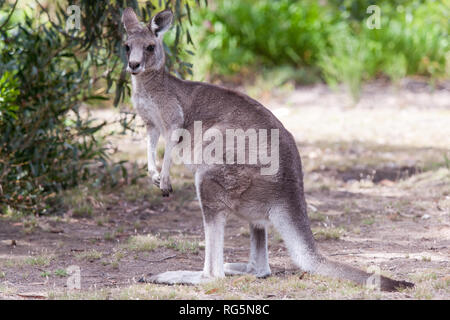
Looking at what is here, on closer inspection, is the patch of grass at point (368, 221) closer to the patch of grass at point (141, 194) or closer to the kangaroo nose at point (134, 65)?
the patch of grass at point (141, 194)

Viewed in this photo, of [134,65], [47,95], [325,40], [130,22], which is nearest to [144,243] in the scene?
[134,65]

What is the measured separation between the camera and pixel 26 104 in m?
5.81

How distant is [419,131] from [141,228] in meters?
4.53

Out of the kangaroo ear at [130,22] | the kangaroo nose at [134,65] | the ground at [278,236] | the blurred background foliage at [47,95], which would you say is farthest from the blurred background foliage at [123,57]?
the kangaroo nose at [134,65]

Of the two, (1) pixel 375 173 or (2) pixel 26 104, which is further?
(1) pixel 375 173

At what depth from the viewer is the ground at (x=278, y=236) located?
3.85m

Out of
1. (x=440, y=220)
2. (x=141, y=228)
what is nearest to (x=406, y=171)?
(x=440, y=220)

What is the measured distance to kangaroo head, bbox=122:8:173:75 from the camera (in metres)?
4.17

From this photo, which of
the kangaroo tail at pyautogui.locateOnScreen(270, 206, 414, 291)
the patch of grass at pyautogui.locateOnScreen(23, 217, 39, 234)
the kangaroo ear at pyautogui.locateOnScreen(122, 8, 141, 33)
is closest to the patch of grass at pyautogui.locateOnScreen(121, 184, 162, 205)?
the patch of grass at pyautogui.locateOnScreen(23, 217, 39, 234)

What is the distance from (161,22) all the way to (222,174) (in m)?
1.12

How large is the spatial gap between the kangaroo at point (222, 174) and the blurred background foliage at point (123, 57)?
1078 millimetres

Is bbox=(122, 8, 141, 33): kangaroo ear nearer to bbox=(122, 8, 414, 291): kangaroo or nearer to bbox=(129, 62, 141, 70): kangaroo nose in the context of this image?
bbox=(122, 8, 414, 291): kangaroo

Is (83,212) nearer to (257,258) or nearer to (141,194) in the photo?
(141,194)
